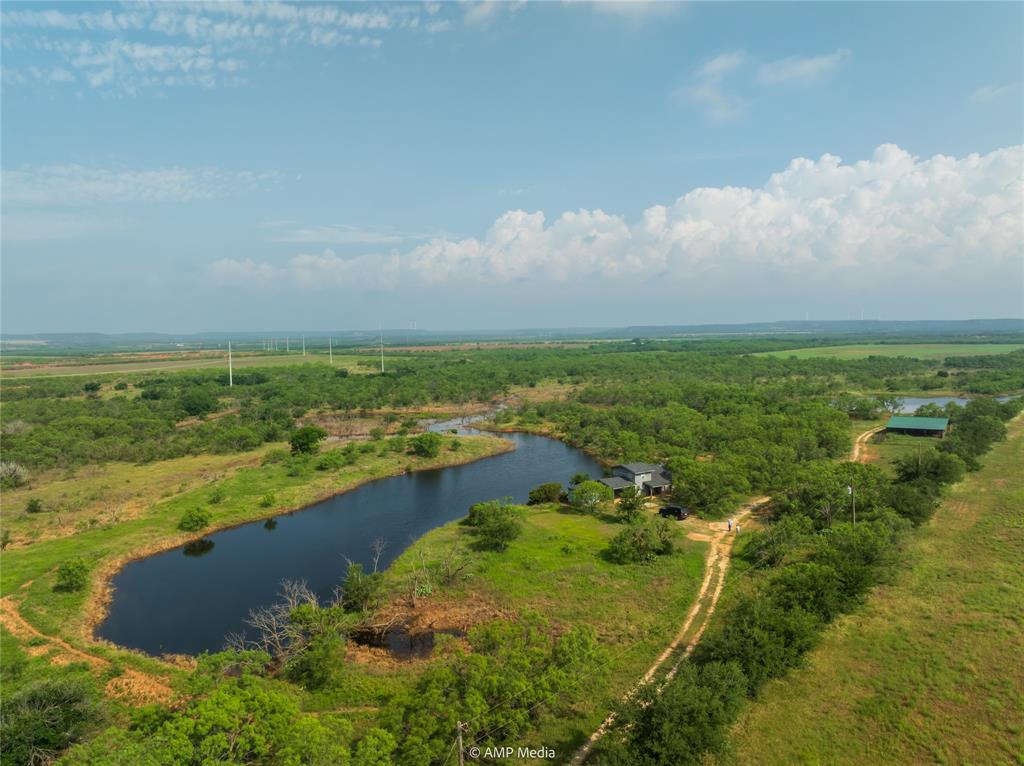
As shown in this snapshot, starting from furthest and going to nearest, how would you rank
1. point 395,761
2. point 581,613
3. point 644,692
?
point 581,613, point 644,692, point 395,761

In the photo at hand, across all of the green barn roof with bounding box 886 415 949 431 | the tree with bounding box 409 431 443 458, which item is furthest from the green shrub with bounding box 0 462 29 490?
the green barn roof with bounding box 886 415 949 431

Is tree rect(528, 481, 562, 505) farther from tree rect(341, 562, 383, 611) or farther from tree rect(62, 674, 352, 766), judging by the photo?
tree rect(62, 674, 352, 766)

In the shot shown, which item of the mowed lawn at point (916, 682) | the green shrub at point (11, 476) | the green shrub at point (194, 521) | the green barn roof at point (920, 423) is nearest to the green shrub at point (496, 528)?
the mowed lawn at point (916, 682)

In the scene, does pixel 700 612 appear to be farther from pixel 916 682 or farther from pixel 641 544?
pixel 916 682

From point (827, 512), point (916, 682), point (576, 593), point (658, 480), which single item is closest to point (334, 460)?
point (658, 480)

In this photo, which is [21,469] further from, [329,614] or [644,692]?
[644,692]

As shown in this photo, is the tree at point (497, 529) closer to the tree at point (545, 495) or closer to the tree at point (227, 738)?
the tree at point (545, 495)

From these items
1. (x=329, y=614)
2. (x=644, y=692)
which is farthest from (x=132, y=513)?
(x=644, y=692)
